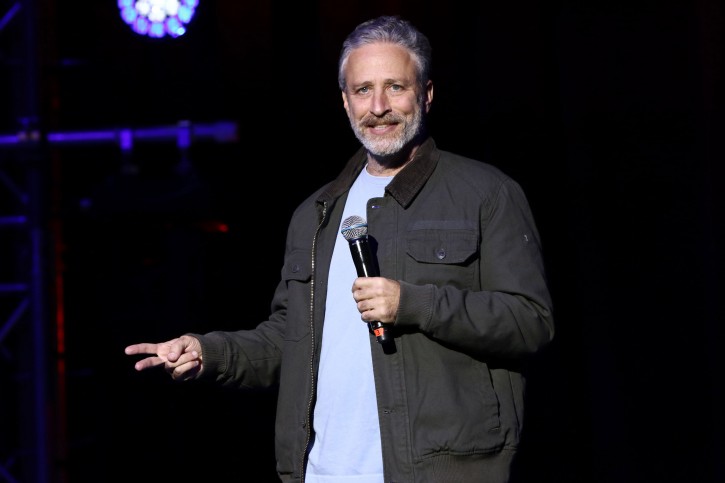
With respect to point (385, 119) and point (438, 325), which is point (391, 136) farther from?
point (438, 325)

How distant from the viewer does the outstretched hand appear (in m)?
2.26

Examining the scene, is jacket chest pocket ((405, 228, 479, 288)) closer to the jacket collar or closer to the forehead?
the jacket collar

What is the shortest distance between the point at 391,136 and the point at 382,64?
18 cm

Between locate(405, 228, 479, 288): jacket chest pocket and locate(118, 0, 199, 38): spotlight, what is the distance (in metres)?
2.52

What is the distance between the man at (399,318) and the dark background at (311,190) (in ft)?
5.87

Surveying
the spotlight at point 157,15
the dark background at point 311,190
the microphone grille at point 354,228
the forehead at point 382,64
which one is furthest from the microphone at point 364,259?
the spotlight at point 157,15

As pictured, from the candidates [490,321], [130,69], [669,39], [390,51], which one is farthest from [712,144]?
[130,69]

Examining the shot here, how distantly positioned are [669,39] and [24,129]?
278 cm

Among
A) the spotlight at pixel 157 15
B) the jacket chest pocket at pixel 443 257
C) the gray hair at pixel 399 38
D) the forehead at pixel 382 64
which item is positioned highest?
the spotlight at pixel 157 15

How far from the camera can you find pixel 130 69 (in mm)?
4840

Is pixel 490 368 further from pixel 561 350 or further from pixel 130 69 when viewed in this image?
pixel 130 69

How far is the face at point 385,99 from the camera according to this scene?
232 cm

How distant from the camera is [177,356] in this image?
229 cm

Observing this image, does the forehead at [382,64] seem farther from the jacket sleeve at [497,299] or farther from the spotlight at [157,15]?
the spotlight at [157,15]
